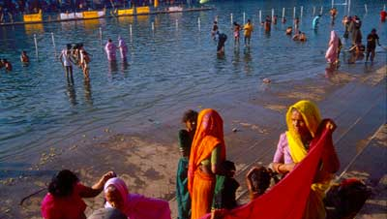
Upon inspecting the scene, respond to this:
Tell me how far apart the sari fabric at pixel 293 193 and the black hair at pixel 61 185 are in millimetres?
1260

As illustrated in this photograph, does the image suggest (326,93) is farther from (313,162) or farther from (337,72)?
(313,162)

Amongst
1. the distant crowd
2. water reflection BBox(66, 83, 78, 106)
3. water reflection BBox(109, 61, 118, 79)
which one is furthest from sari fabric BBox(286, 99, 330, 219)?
the distant crowd

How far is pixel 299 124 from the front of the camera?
11.6ft

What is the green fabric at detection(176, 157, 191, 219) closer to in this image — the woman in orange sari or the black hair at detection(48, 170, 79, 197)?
the woman in orange sari

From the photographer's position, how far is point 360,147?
7535mm

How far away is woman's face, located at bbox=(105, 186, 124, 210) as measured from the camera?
3.50m

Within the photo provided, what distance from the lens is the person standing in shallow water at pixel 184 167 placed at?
4508mm

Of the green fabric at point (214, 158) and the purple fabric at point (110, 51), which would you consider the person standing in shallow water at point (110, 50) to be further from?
the green fabric at point (214, 158)

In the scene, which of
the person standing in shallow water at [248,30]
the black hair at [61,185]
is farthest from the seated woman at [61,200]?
the person standing in shallow water at [248,30]

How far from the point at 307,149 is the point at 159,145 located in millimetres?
5384

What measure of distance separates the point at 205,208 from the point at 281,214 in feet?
2.68

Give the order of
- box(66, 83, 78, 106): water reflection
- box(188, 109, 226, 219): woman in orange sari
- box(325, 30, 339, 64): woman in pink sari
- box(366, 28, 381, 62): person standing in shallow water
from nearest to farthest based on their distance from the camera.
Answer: box(188, 109, 226, 219): woman in orange sari → box(66, 83, 78, 106): water reflection → box(325, 30, 339, 64): woman in pink sari → box(366, 28, 381, 62): person standing in shallow water

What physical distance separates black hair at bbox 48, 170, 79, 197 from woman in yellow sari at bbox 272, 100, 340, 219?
1.96 m

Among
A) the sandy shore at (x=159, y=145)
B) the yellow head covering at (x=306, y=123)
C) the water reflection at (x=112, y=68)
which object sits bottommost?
the sandy shore at (x=159, y=145)
